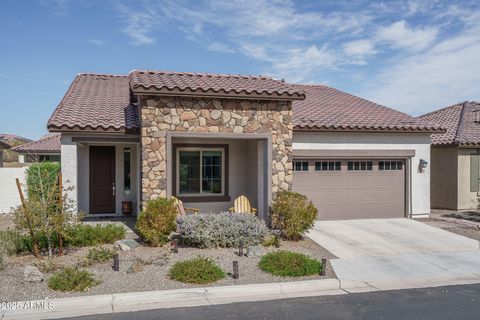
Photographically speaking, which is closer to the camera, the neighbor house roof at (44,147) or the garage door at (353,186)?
the garage door at (353,186)

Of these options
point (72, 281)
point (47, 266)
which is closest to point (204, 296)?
point (72, 281)

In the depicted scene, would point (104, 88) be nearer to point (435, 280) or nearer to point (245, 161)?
point (245, 161)

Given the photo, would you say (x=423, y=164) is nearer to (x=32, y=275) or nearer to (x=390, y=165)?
(x=390, y=165)

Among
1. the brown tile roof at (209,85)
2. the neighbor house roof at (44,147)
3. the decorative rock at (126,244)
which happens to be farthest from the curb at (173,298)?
the neighbor house roof at (44,147)

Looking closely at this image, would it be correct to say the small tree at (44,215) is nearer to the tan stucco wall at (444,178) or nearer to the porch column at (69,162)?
the porch column at (69,162)

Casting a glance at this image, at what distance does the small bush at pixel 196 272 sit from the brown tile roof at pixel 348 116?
678 centimetres

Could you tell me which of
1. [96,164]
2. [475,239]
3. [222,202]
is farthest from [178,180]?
[475,239]

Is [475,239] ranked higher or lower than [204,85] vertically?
lower

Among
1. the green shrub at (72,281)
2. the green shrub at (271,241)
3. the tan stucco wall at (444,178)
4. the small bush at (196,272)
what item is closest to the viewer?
the green shrub at (72,281)

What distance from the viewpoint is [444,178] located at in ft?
56.7

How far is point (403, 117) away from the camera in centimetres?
1591

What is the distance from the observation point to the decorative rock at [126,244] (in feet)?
31.7

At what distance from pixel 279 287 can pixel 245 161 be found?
292 inches

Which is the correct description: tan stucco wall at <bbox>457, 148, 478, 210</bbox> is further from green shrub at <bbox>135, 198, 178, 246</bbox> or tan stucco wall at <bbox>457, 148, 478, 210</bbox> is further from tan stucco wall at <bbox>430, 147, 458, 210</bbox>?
green shrub at <bbox>135, 198, 178, 246</bbox>
